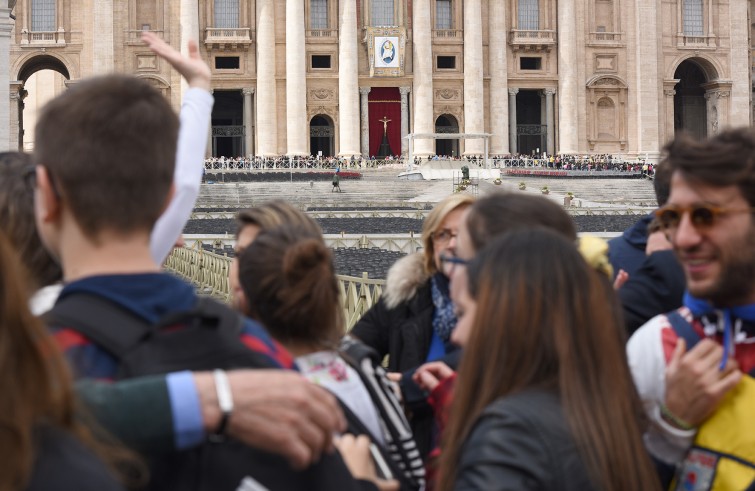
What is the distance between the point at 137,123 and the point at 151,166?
0.11 metres

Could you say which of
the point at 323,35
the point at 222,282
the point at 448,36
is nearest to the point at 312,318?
the point at 222,282

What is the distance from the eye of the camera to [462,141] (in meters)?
54.2

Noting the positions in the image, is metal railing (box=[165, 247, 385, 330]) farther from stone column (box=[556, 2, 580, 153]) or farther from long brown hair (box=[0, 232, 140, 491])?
stone column (box=[556, 2, 580, 153])

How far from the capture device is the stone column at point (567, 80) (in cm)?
5425

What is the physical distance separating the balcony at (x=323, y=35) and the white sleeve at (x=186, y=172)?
1995 inches

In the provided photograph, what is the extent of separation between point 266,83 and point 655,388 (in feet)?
166

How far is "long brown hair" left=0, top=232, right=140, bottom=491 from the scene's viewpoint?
162cm

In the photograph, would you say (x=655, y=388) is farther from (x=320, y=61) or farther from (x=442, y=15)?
(x=442, y=15)

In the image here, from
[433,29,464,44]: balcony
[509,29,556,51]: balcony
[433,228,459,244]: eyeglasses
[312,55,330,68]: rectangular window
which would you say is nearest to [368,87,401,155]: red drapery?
[312,55,330,68]: rectangular window

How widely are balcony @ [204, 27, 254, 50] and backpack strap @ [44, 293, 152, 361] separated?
169ft

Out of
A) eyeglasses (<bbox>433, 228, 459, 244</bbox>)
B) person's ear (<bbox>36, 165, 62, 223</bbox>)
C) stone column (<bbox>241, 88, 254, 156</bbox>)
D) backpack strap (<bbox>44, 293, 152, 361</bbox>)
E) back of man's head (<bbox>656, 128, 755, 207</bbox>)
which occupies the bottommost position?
backpack strap (<bbox>44, 293, 152, 361</bbox>)

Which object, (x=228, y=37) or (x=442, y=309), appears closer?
(x=442, y=309)

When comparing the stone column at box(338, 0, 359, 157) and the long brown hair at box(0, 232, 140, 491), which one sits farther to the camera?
the stone column at box(338, 0, 359, 157)

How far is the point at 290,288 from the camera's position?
313 centimetres
